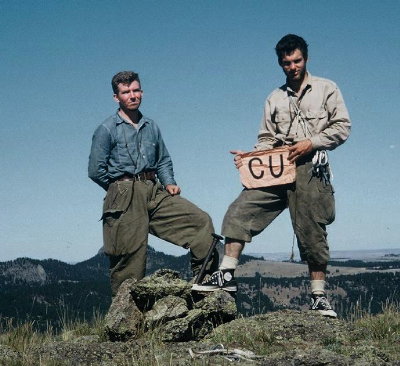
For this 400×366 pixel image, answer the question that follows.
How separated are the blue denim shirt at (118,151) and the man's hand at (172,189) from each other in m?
0.34

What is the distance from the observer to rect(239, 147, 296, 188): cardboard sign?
6.71m

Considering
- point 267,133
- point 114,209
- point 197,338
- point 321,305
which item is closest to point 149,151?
point 114,209

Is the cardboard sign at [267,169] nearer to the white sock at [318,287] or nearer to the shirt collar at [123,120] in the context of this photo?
the white sock at [318,287]

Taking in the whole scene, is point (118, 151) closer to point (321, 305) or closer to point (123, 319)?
point (123, 319)

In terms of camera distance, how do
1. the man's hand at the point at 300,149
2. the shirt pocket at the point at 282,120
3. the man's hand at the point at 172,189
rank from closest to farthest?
the man's hand at the point at 300,149 → the shirt pocket at the point at 282,120 → the man's hand at the point at 172,189

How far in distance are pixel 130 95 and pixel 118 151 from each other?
75 cm

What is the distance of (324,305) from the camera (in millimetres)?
6695

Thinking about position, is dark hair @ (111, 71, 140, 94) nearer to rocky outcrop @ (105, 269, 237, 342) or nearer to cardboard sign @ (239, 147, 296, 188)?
cardboard sign @ (239, 147, 296, 188)

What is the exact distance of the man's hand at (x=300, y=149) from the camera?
6621 mm

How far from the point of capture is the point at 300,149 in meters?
6.62

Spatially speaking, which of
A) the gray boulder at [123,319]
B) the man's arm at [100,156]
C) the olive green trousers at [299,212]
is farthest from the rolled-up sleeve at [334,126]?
the gray boulder at [123,319]

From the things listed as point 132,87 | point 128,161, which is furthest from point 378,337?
point 132,87

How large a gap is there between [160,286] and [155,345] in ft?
3.22

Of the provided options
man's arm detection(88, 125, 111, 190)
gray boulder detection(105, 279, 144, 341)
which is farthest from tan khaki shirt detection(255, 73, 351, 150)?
gray boulder detection(105, 279, 144, 341)
